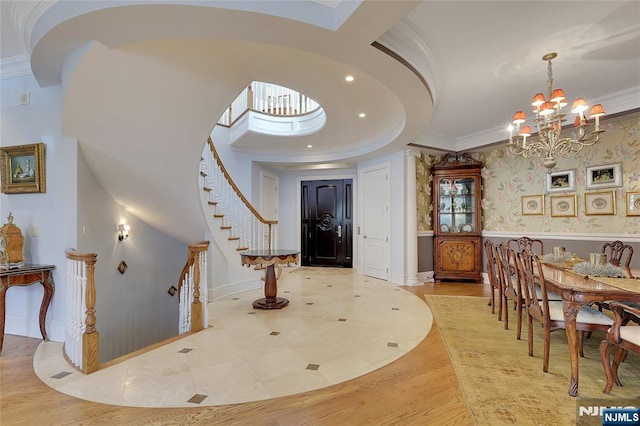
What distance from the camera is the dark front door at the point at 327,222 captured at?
746 centimetres

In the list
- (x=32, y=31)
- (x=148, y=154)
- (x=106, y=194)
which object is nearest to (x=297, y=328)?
(x=148, y=154)

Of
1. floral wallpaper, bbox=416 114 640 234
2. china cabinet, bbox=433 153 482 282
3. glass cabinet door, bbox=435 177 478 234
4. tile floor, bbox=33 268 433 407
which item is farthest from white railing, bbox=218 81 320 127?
tile floor, bbox=33 268 433 407

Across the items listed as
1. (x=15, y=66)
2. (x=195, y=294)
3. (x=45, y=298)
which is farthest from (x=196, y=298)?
(x=15, y=66)

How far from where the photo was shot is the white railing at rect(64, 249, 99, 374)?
241cm

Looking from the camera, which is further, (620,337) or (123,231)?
(123,231)

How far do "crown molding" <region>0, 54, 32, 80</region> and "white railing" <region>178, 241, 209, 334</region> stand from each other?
2630 mm

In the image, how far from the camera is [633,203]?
4.03 metres

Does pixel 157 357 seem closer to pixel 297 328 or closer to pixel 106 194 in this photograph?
pixel 297 328

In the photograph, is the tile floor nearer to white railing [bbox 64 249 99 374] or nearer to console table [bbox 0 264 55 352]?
white railing [bbox 64 249 99 374]

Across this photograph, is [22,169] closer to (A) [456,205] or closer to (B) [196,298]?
(B) [196,298]

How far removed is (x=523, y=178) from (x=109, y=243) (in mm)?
6568

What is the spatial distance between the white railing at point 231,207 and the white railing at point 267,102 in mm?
1402

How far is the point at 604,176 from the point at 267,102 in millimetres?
5708

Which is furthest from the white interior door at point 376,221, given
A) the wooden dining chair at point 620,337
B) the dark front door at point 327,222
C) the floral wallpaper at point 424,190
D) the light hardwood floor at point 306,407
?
Answer: the wooden dining chair at point 620,337
